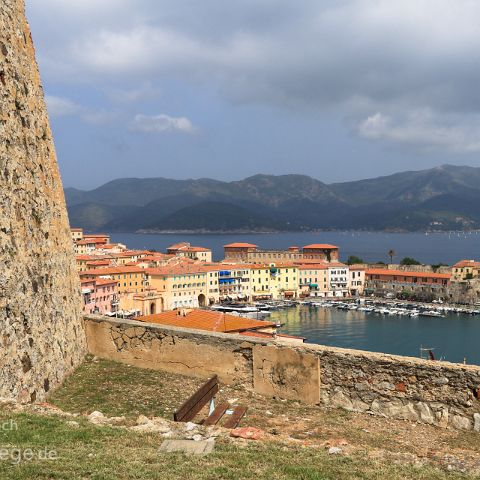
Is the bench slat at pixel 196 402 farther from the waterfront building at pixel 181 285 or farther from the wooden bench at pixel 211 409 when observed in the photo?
the waterfront building at pixel 181 285

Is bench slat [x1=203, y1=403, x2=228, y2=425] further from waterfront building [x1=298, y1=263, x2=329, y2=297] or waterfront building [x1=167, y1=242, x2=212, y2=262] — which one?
waterfront building [x1=167, y1=242, x2=212, y2=262]

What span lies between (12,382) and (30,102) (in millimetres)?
5182

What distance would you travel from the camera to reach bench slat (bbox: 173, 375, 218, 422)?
7.47m

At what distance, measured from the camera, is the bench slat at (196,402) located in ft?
24.5

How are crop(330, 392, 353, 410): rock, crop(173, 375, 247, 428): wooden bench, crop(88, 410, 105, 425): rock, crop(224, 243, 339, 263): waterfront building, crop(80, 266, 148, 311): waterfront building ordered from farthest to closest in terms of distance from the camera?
crop(224, 243, 339, 263): waterfront building → crop(80, 266, 148, 311): waterfront building → crop(330, 392, 353, 410): rock → crop(173, 375, 247, 428): wooden bench → crop(88, 410, 105, 425): rock

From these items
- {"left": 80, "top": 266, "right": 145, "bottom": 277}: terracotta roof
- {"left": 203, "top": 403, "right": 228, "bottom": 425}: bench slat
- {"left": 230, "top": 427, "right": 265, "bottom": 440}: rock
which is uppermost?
{"left": 230, "top": 427, "right": 265, "bottom": 440}: rock

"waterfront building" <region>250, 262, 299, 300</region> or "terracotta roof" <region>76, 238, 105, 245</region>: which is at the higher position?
"terracotta roof" <region>76, 238, 105, 245</region>

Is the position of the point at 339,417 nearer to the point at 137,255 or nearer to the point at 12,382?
the point at 12,382

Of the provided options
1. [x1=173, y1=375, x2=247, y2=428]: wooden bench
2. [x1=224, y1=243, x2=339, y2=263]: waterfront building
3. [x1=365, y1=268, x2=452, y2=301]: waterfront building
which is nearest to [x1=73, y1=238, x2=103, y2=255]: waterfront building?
[x1=224, y1=243, x2=339, y2=263]: waterfront building

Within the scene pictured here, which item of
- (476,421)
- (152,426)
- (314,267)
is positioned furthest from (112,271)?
(476,421)

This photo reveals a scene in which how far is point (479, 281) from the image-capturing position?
13162 cm

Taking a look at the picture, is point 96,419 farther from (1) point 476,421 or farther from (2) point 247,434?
(1) point 476,421

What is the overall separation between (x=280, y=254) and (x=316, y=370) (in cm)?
17168

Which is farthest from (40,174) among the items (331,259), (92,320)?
(331,259)
